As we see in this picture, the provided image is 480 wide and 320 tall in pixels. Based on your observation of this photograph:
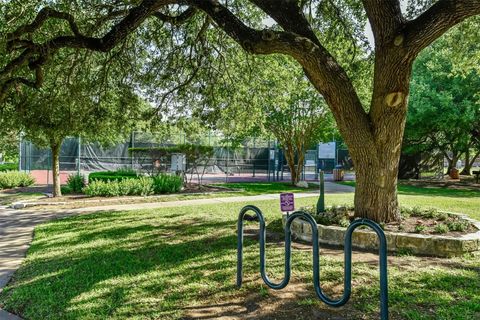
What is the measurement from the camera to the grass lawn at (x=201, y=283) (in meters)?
3.59

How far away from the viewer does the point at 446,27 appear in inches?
204

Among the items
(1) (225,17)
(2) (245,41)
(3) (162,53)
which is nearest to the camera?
(2) (245,41)

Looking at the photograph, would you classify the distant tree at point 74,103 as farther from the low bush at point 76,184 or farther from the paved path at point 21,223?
the low bush at point 76,184

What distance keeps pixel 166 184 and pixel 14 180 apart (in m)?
7.00

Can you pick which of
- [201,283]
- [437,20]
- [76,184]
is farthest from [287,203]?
[76,184]

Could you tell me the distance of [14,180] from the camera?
52.4ft

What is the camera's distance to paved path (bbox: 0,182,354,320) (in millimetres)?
5395

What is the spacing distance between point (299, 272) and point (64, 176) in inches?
816

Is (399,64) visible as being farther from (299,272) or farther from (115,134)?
(115,134)

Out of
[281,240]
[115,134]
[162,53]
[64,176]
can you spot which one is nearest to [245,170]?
[64,176]

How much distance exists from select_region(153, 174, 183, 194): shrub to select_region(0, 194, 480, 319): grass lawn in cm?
712

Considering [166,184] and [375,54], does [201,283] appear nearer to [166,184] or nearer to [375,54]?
[375,54]

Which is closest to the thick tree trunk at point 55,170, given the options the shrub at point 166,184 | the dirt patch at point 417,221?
the shrub at point 166,184

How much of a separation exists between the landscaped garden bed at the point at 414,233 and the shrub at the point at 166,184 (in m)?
8.12
